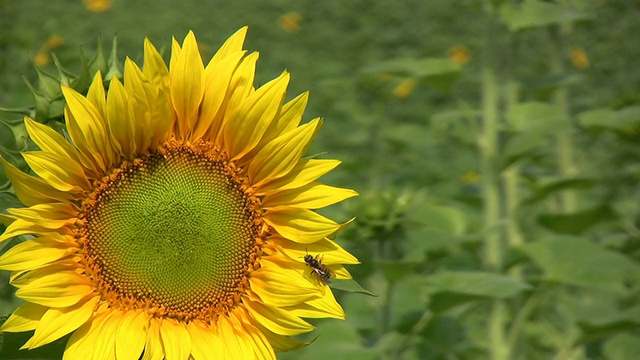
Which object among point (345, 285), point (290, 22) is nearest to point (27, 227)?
point (345, 285)

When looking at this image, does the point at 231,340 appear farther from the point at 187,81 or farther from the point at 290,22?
the point at 290,22

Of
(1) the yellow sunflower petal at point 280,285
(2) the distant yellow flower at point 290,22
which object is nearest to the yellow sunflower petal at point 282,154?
(1) the yellow sunflower petal at point 280,285

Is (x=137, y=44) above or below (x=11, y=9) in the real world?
above

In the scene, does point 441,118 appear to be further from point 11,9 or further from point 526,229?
point 11,9

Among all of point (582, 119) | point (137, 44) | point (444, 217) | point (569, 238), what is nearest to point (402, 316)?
point (444, 217)

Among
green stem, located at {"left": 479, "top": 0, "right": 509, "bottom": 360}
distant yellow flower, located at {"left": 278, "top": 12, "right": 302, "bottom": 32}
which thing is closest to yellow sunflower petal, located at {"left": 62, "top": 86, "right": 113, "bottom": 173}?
green stem, located at {"left": 479, "top": 0, "right": 509, "bottom": 360}

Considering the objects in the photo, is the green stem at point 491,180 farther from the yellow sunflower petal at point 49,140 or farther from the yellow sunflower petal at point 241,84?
the yellow sunflower petal at point 49,140
